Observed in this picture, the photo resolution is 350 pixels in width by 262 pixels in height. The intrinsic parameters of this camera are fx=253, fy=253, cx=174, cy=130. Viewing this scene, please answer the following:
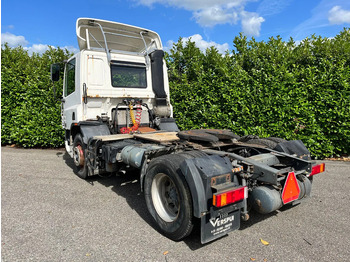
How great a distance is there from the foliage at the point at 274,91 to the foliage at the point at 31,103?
14.3 feet

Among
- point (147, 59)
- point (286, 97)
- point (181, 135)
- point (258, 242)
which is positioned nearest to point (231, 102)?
Result: point (286, 97)

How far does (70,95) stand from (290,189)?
5133mm

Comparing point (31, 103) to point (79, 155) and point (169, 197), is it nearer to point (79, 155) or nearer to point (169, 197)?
point (79, 155)

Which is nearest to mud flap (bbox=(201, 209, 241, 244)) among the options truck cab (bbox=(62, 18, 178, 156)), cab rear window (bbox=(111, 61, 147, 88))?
truck cab (bbox=(62, 18, 178, 156))

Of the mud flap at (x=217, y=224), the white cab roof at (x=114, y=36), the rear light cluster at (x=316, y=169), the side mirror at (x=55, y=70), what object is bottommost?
the mud flap at (x=217, y=224)

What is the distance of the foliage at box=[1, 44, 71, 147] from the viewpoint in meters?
8.81

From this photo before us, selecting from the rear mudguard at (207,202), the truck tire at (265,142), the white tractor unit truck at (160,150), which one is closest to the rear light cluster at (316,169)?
the white tractor unit truck at (160,150)

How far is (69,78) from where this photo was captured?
6168mm

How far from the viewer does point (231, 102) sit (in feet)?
22.7

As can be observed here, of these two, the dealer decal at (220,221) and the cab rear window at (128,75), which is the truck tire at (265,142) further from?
the cab rear window at (128,75)

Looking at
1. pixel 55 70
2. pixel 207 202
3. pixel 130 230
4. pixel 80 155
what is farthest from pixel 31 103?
pixel 207 202

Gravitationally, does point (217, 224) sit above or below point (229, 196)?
below

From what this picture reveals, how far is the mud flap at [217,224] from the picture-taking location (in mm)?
2541

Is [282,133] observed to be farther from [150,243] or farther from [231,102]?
[150,243]
